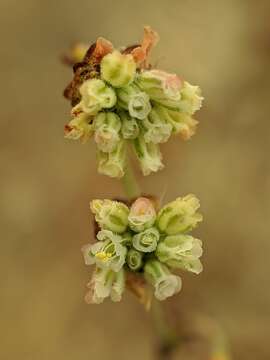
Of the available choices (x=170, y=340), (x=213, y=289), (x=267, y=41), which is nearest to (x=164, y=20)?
(x=267, y=41)

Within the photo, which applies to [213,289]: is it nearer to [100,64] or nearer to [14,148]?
[14,148]

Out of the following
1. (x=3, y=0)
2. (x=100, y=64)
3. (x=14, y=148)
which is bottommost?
(x=100, y=64)

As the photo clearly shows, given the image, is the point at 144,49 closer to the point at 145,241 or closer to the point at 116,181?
the point at 145,241

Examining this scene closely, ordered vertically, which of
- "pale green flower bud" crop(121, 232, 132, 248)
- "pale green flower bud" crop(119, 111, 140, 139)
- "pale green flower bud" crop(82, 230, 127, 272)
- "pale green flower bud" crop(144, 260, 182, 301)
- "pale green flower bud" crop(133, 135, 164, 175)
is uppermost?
"pale green flower bud" crop(119, 111, 140, 139)

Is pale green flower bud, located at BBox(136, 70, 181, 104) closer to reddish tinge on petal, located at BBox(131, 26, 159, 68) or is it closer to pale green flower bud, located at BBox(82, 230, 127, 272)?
reddish tinge on petal, located at BBox(131, 26, 159, 68)

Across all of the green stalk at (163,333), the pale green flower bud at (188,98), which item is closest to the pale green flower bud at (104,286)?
the pale green flower bud at (188,98)

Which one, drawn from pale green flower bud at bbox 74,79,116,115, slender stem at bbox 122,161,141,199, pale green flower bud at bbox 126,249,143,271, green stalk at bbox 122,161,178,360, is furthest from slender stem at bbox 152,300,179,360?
pale green flower bud at bbox 74,79,116,115

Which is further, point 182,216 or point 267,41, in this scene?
point 267,41
